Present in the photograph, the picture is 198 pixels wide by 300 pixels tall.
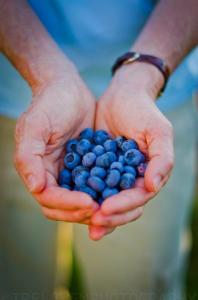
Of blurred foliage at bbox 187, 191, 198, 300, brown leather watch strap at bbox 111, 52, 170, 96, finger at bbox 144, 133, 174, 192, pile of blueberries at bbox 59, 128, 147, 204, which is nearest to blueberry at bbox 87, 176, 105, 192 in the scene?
pile of blueberries at bbox 59, 128, 147, 204

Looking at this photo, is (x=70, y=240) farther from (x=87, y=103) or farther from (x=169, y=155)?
(x=169, y=155)

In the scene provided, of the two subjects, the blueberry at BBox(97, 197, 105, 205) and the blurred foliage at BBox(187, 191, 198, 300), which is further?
the blurred foliage at BBox(187, 191, 198, 300)

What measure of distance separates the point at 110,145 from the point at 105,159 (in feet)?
0.14

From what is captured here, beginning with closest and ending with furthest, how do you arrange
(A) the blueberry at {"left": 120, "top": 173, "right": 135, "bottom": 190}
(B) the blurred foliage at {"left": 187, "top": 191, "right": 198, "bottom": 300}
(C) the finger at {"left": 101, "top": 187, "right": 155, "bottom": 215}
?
1. (C) the finger at {"left": 101, "top": 187, "right": 155, "bottom": 215}
2. (A) the blueberry at {"left": 120, "top": 173, "right": 135, "bottom": 190}
3. (B) the blurred foliage at {"left": 187, "top": 191, "right": 198, "bottom": 300}

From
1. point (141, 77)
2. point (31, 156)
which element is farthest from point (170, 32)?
point (31, 156)

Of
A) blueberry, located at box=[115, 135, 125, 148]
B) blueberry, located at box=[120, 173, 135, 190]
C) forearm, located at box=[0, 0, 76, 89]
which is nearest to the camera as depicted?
blueberry, located at box=[120, 173, 135, 190]

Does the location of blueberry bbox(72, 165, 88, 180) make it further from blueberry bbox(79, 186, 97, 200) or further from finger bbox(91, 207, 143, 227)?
finger bbox(91, 207, 143, 227)

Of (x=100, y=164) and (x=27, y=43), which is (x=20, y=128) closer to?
(x=100, y=164)

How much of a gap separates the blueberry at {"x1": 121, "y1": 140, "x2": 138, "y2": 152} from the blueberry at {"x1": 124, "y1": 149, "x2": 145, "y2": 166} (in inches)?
0.5

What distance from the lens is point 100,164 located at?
1.06 meters

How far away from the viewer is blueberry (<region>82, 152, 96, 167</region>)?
42.4 inches

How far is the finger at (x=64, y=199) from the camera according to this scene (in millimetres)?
894

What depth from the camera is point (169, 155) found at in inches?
37.8

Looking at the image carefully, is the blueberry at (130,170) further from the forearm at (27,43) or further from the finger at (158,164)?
the forearm at (27,43)
